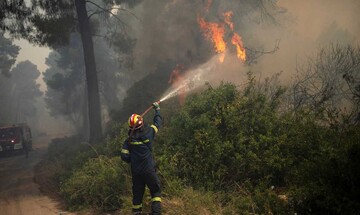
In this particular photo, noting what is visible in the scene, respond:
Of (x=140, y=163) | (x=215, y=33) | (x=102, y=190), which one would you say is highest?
(x=215, y=33)

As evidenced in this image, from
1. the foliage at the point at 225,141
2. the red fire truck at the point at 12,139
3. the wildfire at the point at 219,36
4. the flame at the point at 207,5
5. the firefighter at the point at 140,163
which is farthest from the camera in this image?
the red fire truck at the point at 12,139

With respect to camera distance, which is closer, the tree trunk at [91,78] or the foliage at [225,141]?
the foliage at [225,141]

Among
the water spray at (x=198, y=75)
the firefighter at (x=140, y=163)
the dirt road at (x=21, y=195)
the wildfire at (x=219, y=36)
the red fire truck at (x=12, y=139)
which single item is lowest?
the dirt road at (x=21, y=195)

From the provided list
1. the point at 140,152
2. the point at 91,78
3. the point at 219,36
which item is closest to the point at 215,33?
the point at 219,36

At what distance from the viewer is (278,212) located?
6.11 meters

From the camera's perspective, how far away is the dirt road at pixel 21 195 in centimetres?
1019

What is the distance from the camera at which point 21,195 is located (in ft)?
40.4

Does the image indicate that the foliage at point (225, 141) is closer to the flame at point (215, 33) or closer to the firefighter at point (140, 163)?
the firefighter at point (140, 163)

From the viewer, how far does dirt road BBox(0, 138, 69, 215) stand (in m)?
10.2

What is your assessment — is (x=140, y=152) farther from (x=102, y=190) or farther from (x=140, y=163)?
(x=102, y=190)

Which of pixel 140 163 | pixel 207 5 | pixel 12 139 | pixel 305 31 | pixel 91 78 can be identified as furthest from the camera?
pixel 305 31

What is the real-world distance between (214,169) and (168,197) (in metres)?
1.36

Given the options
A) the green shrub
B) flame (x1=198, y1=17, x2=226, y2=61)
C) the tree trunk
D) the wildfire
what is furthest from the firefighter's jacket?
flame (x1=198, y1=17, x2=226, y2=61)

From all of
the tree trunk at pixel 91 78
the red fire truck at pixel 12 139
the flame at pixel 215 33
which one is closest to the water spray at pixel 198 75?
the flame at pixel 215 33
